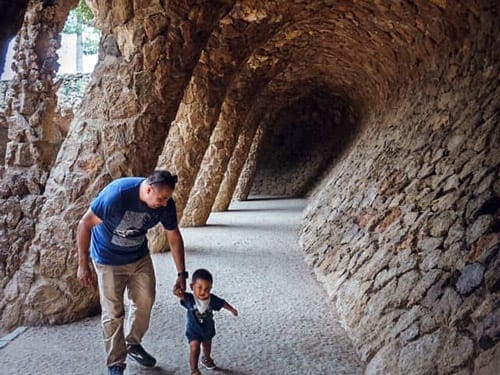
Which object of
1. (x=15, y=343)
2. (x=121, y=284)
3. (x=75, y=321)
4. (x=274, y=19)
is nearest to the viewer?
(x=121, y=284)

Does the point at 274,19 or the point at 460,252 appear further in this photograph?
the point at 274,19

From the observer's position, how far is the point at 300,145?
16.4 meters

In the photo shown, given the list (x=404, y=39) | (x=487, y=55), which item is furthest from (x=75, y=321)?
(x=404, y=39)

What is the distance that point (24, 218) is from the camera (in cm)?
395

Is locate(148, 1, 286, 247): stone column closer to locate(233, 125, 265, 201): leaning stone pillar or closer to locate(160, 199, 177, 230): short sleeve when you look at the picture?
locate(160, 199, 177, 230): short sleeve

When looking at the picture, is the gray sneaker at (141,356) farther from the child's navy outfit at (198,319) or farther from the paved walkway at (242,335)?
the child's navy outfit at (198,319)

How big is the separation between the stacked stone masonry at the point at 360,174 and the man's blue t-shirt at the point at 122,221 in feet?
3.61

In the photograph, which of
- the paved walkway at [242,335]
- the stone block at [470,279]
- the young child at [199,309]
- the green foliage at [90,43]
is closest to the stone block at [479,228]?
the stone block at [470,279]

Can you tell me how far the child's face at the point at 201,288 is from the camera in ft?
9.20

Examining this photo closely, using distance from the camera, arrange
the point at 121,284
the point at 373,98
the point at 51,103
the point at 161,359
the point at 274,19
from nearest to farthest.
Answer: the point at 121,284 < the point at 161,359 < the point at 51,103 < the point at 274,19 < the point at 373,98

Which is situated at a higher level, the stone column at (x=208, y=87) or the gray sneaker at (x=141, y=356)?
the stone column at (x=208, y=87)

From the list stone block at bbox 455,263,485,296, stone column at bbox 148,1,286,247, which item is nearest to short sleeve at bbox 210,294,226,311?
stone block at bbox 455,263,485,296

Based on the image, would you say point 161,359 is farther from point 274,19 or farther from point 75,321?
point 274,19

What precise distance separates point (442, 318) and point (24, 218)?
3108 mm
